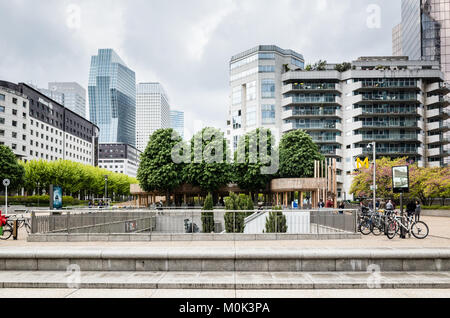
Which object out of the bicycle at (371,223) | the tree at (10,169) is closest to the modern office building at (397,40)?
the tree at (10,169)

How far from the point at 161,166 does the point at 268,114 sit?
37933 millimetres

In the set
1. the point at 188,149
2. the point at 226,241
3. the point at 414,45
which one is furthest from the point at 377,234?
the point at 414,45

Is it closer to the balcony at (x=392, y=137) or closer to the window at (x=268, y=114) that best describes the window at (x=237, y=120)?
the window at (x=268, y=114)

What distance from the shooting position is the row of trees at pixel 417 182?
141 feet

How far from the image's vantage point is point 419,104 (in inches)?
3132

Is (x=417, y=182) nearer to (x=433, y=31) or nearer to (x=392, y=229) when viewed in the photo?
(x=392, y=229)

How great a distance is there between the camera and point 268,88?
82.5 meters

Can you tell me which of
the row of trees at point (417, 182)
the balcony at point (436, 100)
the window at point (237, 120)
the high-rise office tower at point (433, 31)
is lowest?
the row of trees at point (417, 182)

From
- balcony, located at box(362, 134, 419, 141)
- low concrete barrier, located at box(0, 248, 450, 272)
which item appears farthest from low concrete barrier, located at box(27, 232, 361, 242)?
balcony, located at box(362, 134, 419, 141)

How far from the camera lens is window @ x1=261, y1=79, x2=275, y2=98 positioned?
82438mm

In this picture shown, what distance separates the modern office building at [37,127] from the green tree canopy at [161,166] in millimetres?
53924

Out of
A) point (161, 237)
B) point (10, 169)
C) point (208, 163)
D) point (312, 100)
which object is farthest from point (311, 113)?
point (161, 237)
